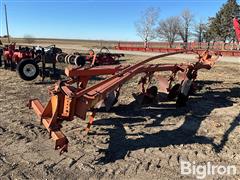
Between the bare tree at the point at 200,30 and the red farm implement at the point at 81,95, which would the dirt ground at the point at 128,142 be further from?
the bare tree at the point at 200,30

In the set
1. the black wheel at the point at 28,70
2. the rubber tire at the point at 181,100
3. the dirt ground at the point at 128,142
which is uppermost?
the black wheel at the point at 28,70

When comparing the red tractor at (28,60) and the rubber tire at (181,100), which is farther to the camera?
the red tractor at (28,60)

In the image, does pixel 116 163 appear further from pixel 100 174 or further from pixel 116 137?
Result: pixel 116 137

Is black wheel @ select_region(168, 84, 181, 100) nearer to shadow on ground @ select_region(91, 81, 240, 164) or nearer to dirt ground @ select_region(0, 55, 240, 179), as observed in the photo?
dirt ground @ select_region(0, 55, 240, 179)

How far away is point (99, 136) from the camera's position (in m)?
5.75

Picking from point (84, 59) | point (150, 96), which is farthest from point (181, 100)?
point (84, 59)

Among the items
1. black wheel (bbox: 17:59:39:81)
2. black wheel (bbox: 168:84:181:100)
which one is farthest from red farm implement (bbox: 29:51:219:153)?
black wheel (bbox: 17:59:39:81)

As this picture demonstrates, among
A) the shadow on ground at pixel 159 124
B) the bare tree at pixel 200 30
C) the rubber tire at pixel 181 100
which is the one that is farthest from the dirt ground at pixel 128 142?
the bare tree at pixel 200 30

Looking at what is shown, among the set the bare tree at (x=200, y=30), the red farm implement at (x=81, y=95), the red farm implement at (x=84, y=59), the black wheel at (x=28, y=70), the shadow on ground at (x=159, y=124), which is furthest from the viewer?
the bare tree at (x=200, y=30)

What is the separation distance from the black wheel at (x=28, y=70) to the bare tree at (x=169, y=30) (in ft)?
200

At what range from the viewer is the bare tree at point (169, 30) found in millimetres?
71438

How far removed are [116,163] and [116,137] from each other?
1.02m

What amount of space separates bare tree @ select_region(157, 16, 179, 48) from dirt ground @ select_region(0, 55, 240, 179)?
6465 cm

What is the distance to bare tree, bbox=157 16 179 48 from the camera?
234ft
